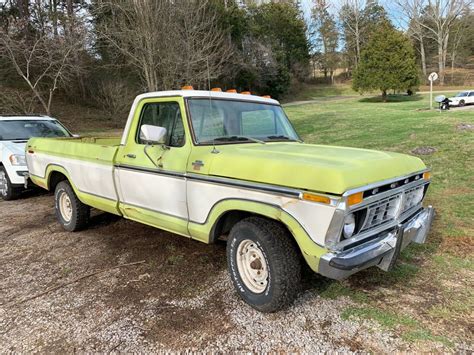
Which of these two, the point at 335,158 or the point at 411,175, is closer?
the point at 335,158

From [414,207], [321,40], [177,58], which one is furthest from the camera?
[321,40]

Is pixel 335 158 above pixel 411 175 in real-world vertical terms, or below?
above

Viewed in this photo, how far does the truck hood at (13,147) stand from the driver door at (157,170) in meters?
4.23

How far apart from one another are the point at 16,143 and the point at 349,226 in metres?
7.48

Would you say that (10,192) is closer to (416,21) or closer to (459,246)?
(459,246)

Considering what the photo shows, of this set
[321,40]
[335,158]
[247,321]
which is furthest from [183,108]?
[321,40]

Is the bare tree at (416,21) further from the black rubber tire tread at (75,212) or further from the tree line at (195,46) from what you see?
the black rubber tire tread at (75,212)

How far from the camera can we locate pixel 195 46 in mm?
20766

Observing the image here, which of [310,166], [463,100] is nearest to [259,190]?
[310,166]

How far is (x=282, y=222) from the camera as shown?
9.49 ft

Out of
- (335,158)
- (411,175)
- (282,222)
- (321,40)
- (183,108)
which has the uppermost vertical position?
(321,40)

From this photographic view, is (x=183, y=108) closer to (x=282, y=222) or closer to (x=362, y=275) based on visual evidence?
(x=282, y=222)

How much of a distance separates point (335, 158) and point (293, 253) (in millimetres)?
859

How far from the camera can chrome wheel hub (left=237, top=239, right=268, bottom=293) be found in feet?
10.4
